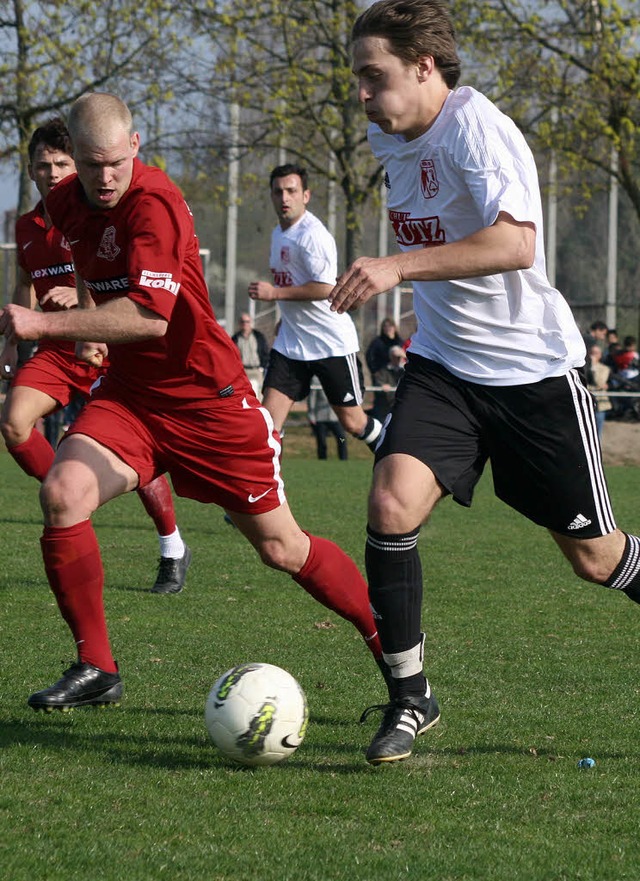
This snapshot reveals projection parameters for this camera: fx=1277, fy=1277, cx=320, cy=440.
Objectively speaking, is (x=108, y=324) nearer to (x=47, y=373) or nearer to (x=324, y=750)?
(x=324, y=750)

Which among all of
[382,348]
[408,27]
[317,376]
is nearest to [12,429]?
[317,376]

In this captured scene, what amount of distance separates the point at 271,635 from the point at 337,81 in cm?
1965

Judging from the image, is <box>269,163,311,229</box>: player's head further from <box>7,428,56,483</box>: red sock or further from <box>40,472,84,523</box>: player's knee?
<box>40,472,84,523</box>: player's knee

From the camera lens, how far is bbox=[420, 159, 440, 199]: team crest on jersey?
418 cm

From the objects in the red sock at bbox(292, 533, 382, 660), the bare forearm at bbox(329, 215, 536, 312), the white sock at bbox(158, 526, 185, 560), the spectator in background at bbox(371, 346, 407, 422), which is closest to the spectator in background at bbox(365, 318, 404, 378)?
the spectator in background at bbox(371, 346, 407, 422)

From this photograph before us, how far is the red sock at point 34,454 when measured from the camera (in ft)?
25.1

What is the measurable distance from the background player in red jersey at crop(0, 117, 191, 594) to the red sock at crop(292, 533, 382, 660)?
8.18ft

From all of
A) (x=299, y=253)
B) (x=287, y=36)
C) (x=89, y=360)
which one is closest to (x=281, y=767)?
(x=89, y=360)

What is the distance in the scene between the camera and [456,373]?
430cm

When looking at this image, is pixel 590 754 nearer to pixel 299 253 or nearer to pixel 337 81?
pixel 299 253

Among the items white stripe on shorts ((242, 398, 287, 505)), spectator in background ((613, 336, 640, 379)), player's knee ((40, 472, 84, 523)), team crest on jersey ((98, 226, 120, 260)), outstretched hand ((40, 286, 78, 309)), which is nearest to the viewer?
player's knee ((40, 472, 84, 523))

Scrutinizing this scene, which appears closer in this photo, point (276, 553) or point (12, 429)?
point (276, 553)

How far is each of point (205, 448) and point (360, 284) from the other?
4.32 feet

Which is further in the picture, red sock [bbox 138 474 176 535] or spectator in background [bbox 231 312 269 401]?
spectator in background [bbox 231 312 269 401]
